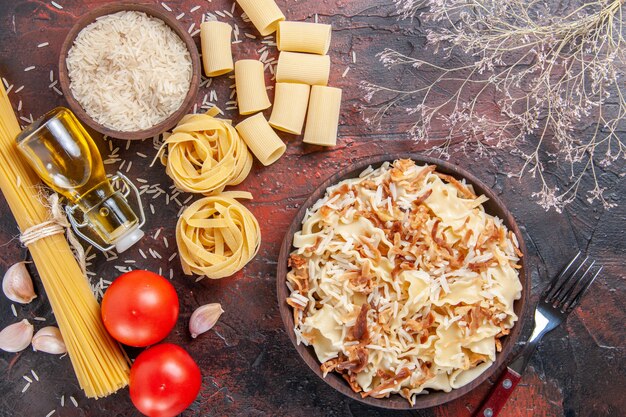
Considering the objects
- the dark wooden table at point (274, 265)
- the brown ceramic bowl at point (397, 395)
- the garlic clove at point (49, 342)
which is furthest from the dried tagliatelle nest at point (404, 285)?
the garlic clove at point (49, 342)

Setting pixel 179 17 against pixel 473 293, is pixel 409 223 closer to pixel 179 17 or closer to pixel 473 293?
pixel 473 293

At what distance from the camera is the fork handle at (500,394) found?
2.95 meters

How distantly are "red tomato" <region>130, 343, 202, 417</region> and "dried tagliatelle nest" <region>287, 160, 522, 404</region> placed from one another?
1.85ft

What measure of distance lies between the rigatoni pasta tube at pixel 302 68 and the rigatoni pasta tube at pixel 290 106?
0.04m

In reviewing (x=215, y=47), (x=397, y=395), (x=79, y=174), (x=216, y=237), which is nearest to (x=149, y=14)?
(x=215, y=47)

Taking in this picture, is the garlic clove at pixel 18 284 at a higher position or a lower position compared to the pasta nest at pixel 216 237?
lower

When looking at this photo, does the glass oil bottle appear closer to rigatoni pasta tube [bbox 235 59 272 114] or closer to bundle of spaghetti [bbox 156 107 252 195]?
bundle of spaghetti [bbox 156 107 252 195]

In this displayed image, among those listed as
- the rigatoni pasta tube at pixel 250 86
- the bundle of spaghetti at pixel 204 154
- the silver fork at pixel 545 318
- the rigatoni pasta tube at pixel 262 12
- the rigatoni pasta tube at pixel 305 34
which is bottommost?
the silver fork at pixel 545 318

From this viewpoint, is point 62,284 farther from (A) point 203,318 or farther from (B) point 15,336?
(A) point 203,318

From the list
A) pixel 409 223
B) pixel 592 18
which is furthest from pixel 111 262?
pixel 592 18

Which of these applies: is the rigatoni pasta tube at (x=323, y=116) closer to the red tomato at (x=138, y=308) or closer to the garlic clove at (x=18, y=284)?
the red tomato at (x=138, y=308)

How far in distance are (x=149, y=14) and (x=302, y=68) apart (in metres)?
0.75

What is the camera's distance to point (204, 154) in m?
2.99

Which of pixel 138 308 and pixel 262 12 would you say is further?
pixel 262 12
